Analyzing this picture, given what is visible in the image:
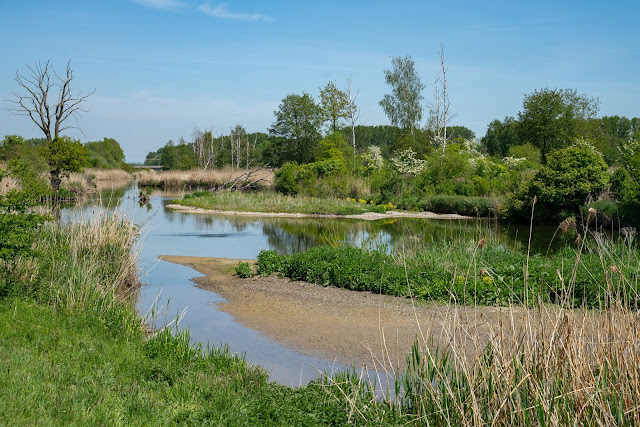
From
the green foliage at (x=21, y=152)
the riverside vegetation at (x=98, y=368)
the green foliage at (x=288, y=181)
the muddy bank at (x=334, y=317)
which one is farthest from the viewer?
the green foliage at (x=288, y=181)

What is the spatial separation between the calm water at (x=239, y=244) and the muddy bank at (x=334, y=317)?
0.34 m

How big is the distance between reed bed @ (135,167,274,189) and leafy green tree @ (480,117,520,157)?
92.0ft

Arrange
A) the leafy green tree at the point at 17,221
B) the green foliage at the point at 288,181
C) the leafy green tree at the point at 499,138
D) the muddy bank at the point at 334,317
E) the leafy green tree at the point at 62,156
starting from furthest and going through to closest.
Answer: the leafy green tree at the point at 499,138 < the green foliage at the point at 288,181 < the leafy green tree at the point at 62,156 < the leafy green tree at the point at 17,221 < the muddy bank at the point at 334,317

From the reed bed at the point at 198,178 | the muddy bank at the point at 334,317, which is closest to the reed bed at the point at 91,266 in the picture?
the muddy bank at the point at 334,317

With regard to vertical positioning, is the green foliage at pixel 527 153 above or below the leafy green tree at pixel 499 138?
below

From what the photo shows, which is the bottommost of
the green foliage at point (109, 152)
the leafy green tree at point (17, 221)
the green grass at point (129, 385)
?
the green grass at point (129, 385)

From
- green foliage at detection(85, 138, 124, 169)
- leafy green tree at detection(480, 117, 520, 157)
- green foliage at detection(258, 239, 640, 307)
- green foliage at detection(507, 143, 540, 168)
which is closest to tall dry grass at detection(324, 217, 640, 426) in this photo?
green foliage at detection(258, 239, 640, 307)

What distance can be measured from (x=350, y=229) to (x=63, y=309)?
15.9 metres

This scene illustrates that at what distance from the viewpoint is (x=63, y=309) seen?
7605 millimetres

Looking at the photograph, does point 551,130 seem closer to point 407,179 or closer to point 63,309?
point 407,179

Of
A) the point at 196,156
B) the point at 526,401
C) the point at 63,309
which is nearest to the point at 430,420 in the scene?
the point at 526,401

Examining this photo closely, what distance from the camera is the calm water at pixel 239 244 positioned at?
7.78 metres

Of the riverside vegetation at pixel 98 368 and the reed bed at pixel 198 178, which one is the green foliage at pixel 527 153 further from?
the riverside vegetation at pixel 98 368

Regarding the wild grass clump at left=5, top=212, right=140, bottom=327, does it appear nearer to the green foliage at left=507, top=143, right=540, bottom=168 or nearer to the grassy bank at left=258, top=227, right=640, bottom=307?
the grassy bank at left=258, top=227, right=640, bottom=307
